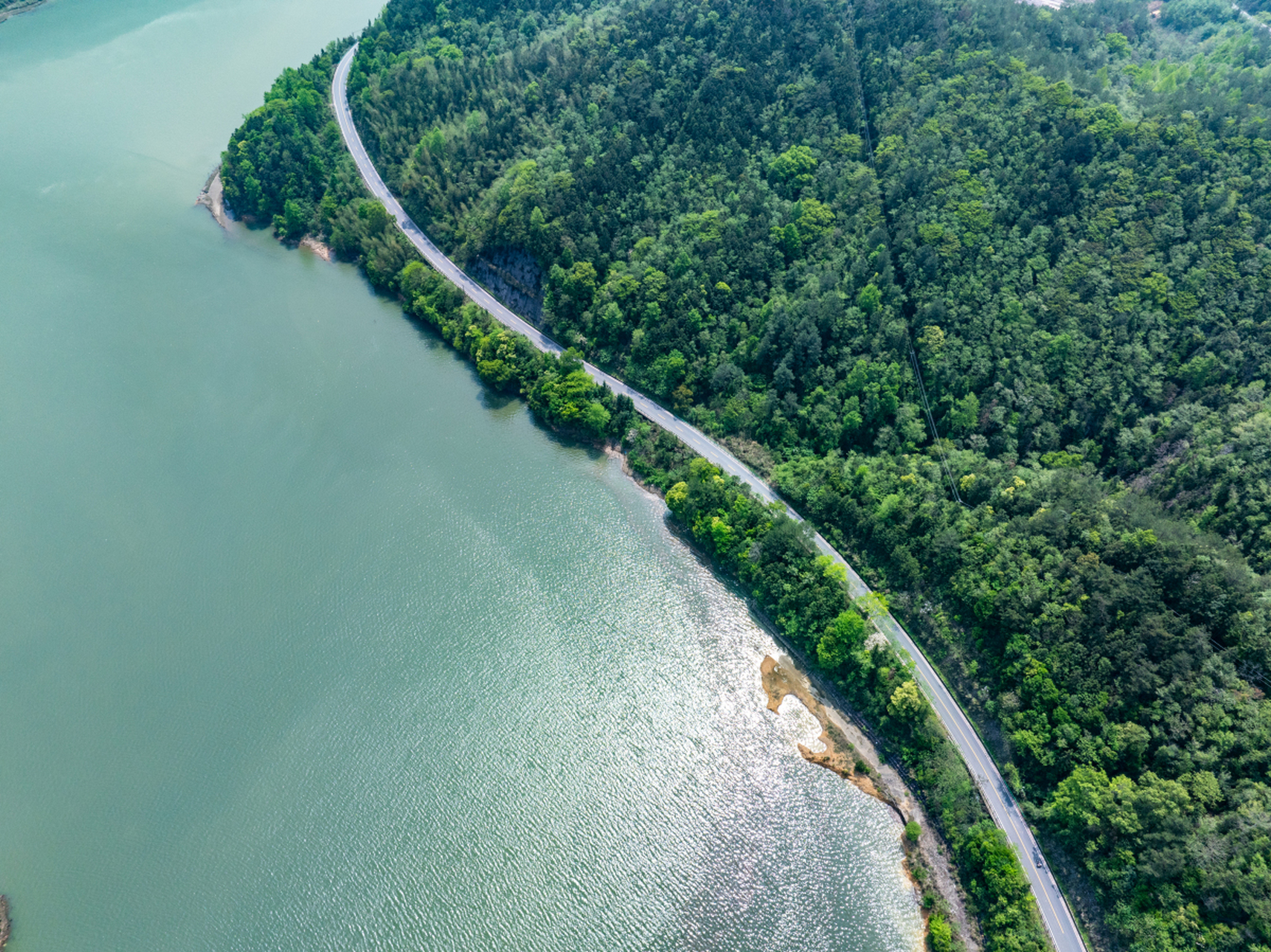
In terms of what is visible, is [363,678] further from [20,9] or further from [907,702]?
[20,9]

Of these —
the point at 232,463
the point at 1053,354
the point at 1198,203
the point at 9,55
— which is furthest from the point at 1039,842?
the point at 9,55

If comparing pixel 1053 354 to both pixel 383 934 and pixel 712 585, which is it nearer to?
pixel 712 585

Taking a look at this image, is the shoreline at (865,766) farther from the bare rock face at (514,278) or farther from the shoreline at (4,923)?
the shoreline at (4,923)

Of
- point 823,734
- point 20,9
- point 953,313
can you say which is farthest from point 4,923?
point 20,9

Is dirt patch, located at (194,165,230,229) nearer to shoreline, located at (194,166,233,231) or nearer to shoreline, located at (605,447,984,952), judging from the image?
shoreline, located at (194,166,233,231)

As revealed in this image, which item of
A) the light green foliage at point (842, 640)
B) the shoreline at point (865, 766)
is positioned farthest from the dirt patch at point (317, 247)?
the light green foliage at point (842, 640)

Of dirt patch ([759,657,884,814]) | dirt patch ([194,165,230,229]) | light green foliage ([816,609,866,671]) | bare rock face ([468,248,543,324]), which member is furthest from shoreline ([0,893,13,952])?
dirt patch ([194,165,230,229])
